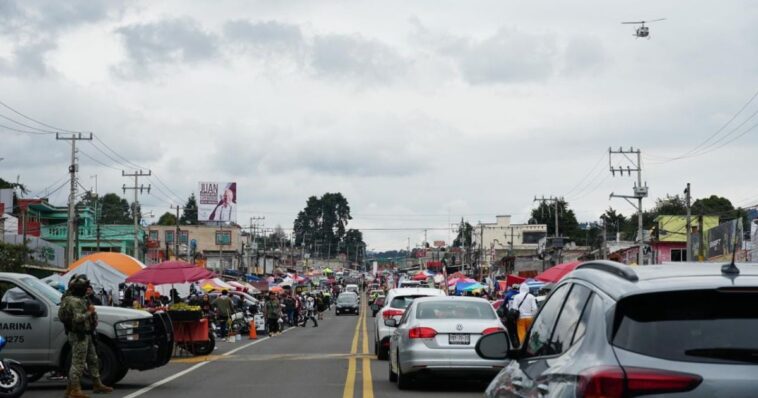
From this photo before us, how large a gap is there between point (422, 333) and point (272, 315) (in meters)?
26.4

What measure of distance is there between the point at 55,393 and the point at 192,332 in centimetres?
1059

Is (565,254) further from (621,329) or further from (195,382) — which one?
(621,329)

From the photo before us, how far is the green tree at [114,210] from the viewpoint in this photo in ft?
531

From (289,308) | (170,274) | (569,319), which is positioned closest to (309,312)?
(289,308)

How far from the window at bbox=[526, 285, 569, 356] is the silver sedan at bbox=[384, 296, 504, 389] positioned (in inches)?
375

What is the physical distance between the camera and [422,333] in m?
16.5

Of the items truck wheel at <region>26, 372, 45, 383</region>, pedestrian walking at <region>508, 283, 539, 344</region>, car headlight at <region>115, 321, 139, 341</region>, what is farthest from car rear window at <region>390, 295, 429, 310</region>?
truck wheel at <region>26, 372, 45, 383</region>

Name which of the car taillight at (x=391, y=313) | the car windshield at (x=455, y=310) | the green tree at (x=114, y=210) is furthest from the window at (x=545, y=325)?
the green tree at (x=114, y=210)

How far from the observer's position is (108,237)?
106438 millimetres

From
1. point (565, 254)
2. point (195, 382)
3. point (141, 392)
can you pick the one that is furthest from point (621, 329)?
point (565, 254)

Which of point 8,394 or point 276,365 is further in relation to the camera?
point 276,365

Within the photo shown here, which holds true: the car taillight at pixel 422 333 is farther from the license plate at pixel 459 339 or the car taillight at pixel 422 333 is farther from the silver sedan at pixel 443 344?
the license plate at pixel 459 339

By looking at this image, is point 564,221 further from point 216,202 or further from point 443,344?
point 443,344

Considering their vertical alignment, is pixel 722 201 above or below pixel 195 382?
above
